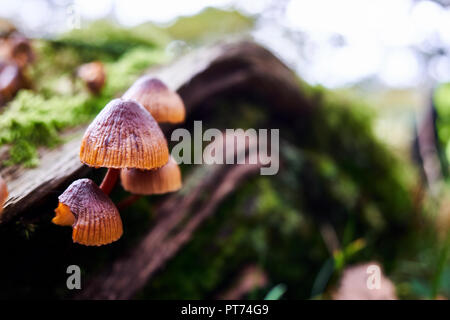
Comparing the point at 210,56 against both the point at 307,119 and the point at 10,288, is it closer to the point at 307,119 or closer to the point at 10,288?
the point at 307,119

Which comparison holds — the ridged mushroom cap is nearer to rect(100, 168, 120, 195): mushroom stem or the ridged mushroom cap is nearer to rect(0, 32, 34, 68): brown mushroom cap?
rect(0, 32, 34, 68): brown mushroom cap

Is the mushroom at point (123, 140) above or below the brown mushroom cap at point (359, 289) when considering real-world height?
above

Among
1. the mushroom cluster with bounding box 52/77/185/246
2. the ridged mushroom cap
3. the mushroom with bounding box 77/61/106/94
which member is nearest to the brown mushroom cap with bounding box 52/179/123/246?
the mushroom cluster with bounding box 52/77/185/246

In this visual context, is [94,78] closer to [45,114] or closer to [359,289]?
[45,114]

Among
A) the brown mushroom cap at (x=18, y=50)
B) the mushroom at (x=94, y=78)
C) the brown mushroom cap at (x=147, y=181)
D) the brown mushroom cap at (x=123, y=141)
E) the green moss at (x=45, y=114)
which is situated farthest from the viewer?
the brown mushroom cap at (x=18, y=50)

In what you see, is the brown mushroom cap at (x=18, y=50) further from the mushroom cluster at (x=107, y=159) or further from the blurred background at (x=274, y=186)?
the mushroom cluster at (x=107, y=159)

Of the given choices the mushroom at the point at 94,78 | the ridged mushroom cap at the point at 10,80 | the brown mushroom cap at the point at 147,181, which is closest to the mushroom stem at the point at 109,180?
the brown mushroom cap at the point at 147,181
